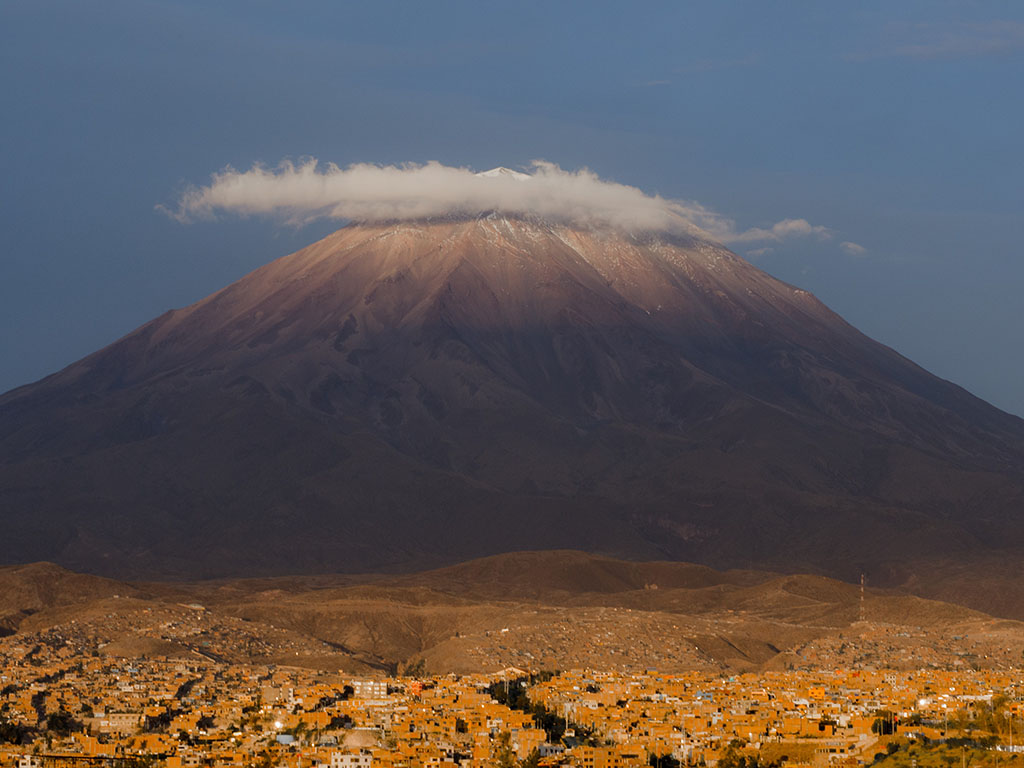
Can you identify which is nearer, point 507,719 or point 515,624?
point 507,719

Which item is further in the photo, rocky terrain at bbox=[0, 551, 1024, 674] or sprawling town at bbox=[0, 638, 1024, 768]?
rocky terrain at bbox=[0, 551, 1024, 674]

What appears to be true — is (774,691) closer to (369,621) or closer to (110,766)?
(110,766)

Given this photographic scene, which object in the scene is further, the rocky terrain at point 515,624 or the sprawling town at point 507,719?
the rocky terrain at point 515,624

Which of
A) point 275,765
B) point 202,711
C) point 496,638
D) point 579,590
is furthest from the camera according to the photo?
point 579,590

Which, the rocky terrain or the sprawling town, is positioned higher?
the rocky terrain

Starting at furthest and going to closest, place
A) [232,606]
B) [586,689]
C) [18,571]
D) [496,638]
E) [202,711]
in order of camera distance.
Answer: [18,571] → [232,606] → [496,638] → [586,689] → [202,711]

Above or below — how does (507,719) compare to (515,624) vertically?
below

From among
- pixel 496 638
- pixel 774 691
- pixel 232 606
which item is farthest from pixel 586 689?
pixel 232 606

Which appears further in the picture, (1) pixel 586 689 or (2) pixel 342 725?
(1) pixel 586 689
